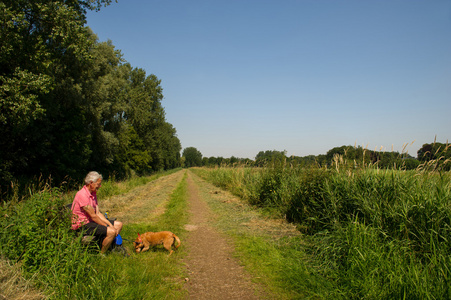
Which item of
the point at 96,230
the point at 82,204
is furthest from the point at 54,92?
the point at 96,230

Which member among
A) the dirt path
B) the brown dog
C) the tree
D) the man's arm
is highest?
the tree

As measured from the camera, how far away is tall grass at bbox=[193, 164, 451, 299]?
3.02m

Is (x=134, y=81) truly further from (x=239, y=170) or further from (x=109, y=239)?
(x=109, y=239)

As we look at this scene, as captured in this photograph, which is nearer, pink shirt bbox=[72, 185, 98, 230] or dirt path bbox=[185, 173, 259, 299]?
dirt path bbox=[185, 173, 259, 299]

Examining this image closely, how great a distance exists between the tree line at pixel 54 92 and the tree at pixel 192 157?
11053cm

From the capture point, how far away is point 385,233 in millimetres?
3986

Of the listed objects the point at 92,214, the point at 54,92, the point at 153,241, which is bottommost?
the point at 153,241

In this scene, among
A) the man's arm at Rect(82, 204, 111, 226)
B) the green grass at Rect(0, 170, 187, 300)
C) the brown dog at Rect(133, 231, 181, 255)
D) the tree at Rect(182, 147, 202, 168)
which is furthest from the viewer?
the tree at Rect(182, 147, 202, 168)

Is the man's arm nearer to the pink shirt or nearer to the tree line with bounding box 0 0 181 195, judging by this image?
the pink shirt

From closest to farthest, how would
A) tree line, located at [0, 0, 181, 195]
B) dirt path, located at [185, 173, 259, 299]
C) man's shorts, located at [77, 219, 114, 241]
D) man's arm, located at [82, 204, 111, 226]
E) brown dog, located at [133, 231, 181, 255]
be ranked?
dirt path, located at [185, 173, 259, 299], man's shorts, located at [77, 219, 114, 241], man's arm, located at [82, 204, 111, 226], brown dog, located at [133, 231, 181, 255], tree line, located at [0, 0, 181, 195]

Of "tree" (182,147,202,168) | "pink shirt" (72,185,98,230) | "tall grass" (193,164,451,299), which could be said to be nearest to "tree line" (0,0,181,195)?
"pink shirt" (72,185,98,230)

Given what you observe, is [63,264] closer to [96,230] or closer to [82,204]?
[96,230]

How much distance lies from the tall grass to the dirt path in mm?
1388

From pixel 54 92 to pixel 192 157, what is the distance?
438 feet
